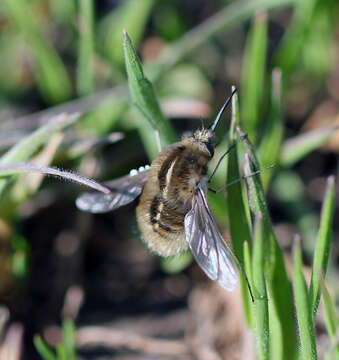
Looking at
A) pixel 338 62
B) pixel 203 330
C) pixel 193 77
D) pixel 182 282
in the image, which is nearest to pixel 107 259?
pixel 182 282

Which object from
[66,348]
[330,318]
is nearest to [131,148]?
[66,348]

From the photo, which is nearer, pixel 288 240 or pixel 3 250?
pixel 3 250

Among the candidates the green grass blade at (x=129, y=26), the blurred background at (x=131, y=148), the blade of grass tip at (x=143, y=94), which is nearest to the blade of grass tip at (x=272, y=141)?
the blurred background at (x=131, y=148)

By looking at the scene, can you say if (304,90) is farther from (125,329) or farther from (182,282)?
(125,329)

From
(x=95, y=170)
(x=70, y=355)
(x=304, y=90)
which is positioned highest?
(x=304, y=90)

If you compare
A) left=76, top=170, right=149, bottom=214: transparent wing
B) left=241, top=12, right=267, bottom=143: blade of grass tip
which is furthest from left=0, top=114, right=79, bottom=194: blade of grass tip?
left=241, top=12, right=267, bottom=143: blade of grass tip

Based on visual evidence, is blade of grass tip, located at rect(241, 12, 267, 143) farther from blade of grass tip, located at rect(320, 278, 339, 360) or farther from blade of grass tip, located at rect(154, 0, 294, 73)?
blade of grass tip, located at rect(320, 278, 339, 360)

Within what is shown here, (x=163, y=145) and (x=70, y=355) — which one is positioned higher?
(x=163, y=145)

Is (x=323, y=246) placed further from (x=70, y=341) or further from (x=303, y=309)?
(x=70, y=341)
